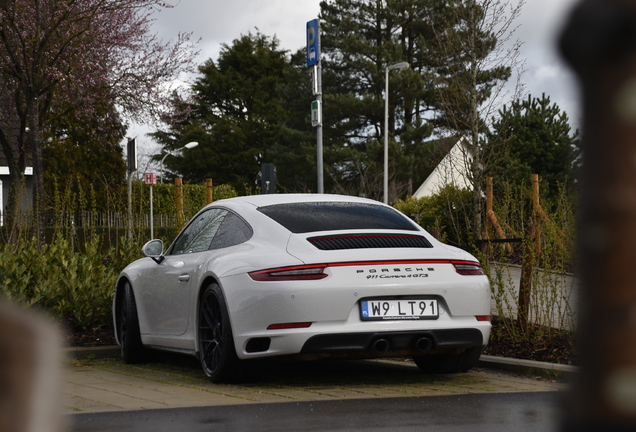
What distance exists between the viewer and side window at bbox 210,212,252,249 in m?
6.47

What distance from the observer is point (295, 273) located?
5688mm

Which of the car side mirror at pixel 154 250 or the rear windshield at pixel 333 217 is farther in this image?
the car side mirror at pixel 154 250

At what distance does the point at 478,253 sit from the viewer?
26.9 feet

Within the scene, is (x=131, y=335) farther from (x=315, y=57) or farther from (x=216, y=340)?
(x=315, y=57)

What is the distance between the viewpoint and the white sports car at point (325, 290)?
18.3 ft

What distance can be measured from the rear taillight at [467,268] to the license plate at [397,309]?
0.39 meters

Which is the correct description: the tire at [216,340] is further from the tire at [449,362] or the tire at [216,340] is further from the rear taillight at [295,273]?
the tire at [449,362]

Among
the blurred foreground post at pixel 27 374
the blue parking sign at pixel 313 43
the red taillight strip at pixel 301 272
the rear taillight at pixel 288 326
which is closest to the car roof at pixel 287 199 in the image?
the red taillight strip at pixel 301 272

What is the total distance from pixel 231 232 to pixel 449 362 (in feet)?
6.43

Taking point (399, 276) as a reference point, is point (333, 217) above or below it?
above

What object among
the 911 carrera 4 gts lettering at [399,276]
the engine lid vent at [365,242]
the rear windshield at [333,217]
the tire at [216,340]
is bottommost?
the tire at [216,340]

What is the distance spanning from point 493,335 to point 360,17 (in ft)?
138

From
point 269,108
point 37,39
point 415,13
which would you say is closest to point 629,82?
point 37,39

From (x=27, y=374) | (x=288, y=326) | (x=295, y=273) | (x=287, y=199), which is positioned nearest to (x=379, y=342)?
(x=288, y=326)
